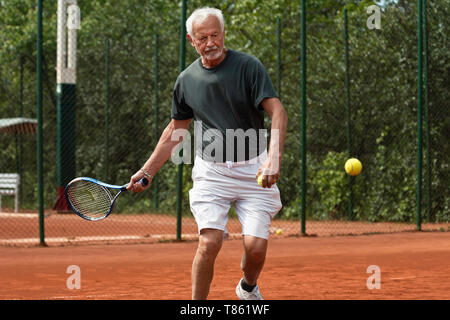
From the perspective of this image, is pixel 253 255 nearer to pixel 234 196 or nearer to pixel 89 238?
pixel 234 196

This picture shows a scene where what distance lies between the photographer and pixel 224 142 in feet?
14.3

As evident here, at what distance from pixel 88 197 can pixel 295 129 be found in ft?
30.1

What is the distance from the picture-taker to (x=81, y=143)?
1612 centimetres

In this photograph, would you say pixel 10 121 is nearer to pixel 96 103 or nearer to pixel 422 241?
pixel 96 103

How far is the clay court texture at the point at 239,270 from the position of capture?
227 inches

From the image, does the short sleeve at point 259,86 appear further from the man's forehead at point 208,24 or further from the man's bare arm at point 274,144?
the man's forehead at point 208,24

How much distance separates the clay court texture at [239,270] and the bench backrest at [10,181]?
20.1ft

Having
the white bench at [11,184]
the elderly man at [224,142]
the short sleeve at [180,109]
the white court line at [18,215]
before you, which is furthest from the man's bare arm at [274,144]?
the white bench at [11,184]

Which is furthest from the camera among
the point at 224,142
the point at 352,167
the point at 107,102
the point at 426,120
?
the point at 107,102

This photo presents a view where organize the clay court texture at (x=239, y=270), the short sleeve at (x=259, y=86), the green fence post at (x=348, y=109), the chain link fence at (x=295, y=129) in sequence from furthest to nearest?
1. the green fence post at (x=348, y=109)
2. the chain link fence at (x=295, y=129)
3. the clay court texture at (x=239, y=270)
4. the short sleeve at (x=259, y=86)

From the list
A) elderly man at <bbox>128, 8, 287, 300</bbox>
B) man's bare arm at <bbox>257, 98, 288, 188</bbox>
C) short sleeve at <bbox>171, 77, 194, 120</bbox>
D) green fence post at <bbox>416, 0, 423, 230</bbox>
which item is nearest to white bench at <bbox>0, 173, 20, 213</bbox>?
green fence post at <bbox>416, 0, 423, 230</bbox>

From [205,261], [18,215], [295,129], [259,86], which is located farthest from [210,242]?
[18,215]

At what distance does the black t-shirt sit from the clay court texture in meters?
1.43

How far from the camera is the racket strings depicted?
15.8 ft
